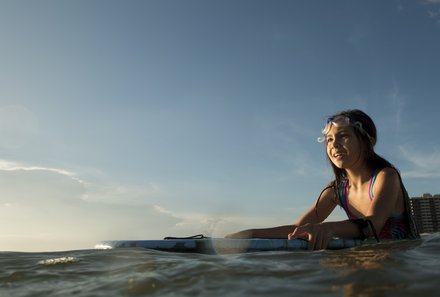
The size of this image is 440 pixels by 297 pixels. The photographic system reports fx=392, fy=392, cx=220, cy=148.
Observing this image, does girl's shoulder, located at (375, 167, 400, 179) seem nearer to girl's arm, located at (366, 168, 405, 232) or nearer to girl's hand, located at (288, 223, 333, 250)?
girl's arm, located at (366, 168, 405, 232)

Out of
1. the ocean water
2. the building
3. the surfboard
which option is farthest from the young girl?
the building

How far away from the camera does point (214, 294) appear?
2.23 metres

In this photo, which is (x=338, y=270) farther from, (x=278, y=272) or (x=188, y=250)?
(x=188, y=250)

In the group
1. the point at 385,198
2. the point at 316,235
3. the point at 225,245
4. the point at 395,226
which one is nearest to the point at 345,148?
the point at 385,198

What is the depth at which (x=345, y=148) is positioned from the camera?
17.9ft

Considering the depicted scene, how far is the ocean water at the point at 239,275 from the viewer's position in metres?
2.26

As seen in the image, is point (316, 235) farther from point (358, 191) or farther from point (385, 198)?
point (358, 191)

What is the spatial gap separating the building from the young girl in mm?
29752

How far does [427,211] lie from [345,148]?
33017mm

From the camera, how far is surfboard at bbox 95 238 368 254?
427 centimetres

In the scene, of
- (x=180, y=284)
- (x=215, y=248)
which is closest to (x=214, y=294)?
(x=180, y=284)

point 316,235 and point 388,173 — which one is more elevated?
point 388,173

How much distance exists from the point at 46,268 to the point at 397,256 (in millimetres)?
3059

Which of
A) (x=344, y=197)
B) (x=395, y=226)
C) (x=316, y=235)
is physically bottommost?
(x=316, y=235)
